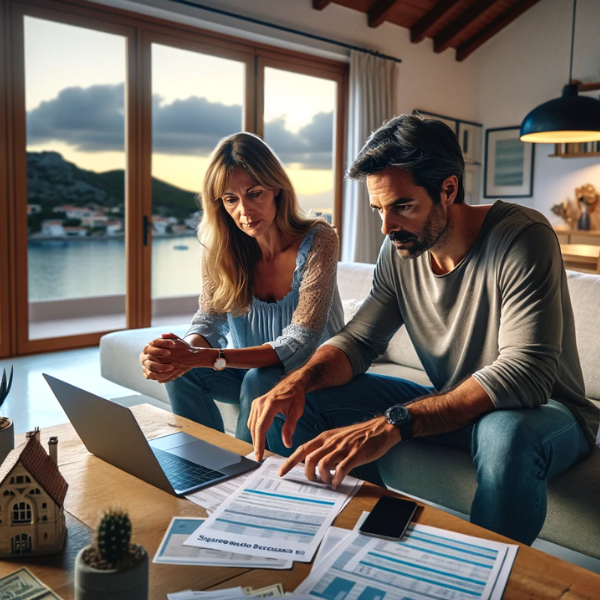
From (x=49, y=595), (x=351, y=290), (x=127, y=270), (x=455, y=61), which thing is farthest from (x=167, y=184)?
(x=49, y=595)

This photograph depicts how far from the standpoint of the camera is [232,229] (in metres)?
2.01

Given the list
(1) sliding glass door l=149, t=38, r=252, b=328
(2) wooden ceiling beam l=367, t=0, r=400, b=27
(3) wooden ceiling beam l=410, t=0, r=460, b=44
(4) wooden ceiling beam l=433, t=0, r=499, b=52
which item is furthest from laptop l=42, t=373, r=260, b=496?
(4) wooden ceiling beam l=433, t=0, r=499, b=52

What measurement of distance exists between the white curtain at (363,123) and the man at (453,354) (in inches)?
153

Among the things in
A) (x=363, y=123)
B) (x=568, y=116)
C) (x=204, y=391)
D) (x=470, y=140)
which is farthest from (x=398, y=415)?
(x=470, y=140)

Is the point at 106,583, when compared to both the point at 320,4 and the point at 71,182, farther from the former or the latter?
the point at 320,4

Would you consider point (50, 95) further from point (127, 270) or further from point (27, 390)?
point (27, 390)

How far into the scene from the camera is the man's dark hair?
1.42m

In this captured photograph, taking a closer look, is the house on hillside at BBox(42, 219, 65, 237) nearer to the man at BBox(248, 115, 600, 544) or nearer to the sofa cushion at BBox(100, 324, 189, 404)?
the sofa cushion at BBox(100, 324, 189, 404)

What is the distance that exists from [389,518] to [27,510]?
53 cm

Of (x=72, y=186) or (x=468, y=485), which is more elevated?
(x=72, y=186)

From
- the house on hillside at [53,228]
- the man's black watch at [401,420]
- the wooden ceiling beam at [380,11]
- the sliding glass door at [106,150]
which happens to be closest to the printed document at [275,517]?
the man's black watch at [401,420]

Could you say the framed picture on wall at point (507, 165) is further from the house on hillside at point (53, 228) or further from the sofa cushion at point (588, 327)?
the sofa cushion at point (588, 327)

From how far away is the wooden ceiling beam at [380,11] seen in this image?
208 inches

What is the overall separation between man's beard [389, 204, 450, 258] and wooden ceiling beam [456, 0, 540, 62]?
565cm
